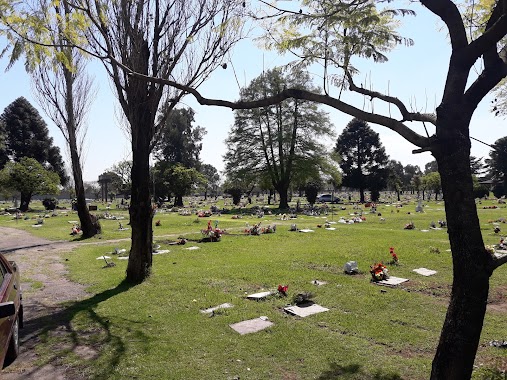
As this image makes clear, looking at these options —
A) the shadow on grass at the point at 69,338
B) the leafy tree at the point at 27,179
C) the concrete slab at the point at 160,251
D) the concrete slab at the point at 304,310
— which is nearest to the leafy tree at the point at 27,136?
the leafy tree at the point at 27,179

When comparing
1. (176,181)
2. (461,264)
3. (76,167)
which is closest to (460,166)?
(461,264)

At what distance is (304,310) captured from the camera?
240 inches

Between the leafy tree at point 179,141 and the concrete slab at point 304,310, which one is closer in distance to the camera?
the concrete slab at point 304,310

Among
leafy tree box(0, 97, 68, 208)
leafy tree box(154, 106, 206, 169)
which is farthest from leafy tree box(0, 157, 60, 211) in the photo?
leafy tree box(154, 106, 206, 169)

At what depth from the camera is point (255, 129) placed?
40.2 metres

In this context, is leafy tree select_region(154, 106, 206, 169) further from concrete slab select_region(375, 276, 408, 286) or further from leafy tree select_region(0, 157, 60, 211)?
concrete slab select_region(375, 276, 408, 286)

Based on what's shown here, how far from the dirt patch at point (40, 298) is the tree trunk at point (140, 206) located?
1115 mm

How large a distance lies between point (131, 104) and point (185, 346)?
5164mm

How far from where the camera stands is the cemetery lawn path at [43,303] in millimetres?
4316

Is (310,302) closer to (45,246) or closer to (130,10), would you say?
(130,10)

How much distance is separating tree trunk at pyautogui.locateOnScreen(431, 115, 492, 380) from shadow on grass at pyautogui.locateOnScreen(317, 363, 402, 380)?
0.67 meters

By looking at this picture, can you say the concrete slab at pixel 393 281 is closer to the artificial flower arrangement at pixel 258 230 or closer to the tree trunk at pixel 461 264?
the tree trunk at pixel 461 264

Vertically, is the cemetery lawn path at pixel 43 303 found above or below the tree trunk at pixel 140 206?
below

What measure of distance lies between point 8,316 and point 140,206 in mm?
4549
